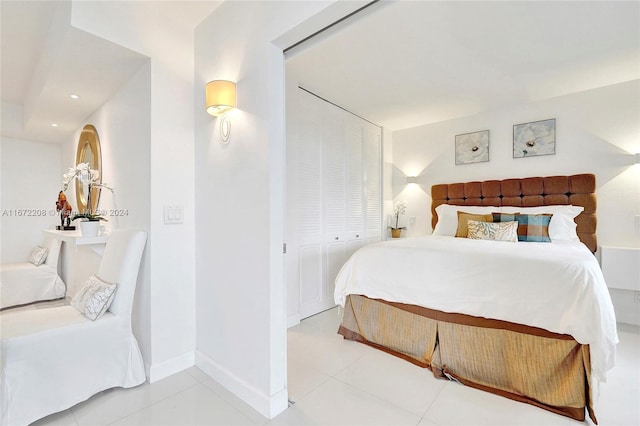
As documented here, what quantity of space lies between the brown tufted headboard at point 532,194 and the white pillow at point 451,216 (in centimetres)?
22

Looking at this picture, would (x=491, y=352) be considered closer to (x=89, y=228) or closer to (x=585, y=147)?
(x=585, y=147)

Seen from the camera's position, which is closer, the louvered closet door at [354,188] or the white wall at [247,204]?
the white wall at [247,204]

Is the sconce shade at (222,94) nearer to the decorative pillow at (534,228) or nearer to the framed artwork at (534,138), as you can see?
the decorative pillow at (534,228)

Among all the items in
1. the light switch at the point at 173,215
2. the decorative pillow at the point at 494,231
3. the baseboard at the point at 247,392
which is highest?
the light switch at the point at 173,215

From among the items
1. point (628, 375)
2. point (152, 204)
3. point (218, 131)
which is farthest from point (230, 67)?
point (628, 375)

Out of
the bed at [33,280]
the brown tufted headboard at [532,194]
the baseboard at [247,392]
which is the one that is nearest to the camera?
the baseboard at [247,392]

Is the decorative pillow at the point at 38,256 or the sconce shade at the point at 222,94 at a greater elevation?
the sconce shade at the point at 222,94

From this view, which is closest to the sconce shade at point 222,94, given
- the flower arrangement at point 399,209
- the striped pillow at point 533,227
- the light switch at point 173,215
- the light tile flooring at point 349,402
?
the light switch at point 173,215

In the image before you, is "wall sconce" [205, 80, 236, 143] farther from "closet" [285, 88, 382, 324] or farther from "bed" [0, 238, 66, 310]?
"bed" [0, 238, 66, 310]

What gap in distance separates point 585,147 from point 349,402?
3.62 metres

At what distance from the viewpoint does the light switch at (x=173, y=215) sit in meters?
2.00

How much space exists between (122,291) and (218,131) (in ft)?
4.02

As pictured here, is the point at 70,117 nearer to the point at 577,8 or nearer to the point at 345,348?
the point at 345,348

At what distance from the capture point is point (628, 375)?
197 centimetres
